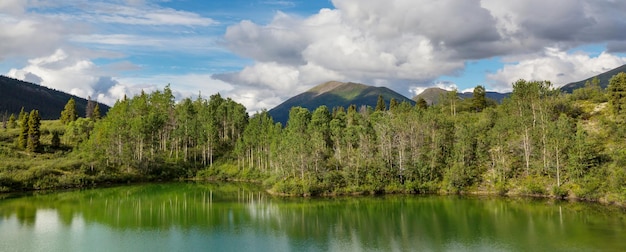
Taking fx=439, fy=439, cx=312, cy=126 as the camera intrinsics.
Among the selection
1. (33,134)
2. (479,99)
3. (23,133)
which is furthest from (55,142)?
(479,99)

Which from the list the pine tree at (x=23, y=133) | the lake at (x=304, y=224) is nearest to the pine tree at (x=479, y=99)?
the lake at (x=304, y=224)

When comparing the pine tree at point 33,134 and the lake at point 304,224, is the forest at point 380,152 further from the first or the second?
the lake at point 304,224

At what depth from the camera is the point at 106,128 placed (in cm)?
10525

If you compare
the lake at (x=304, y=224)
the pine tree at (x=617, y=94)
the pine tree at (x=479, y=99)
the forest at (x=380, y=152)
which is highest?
the pine tree at (x=479, y=99)

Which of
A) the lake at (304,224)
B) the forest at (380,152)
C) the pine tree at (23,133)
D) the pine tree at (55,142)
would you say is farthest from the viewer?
the pine tree at (55,142)

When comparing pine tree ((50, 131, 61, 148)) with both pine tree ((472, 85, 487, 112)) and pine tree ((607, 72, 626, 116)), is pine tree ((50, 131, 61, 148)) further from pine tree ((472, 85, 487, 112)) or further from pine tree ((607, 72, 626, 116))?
pine tree ((607, 72, 626, 116))

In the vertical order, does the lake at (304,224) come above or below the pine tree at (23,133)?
below

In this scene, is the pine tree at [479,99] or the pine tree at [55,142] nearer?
the pine tree at [55,142]

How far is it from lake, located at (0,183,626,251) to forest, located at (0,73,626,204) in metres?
5.81

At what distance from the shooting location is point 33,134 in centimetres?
10369

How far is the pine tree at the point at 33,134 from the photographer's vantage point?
336 feet

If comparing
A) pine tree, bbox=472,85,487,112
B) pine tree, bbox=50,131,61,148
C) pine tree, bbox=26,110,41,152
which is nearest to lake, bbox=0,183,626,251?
pine tree, bbox=26,110,41,152

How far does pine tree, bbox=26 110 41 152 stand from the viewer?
4037 inches

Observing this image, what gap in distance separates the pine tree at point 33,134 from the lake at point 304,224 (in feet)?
104
